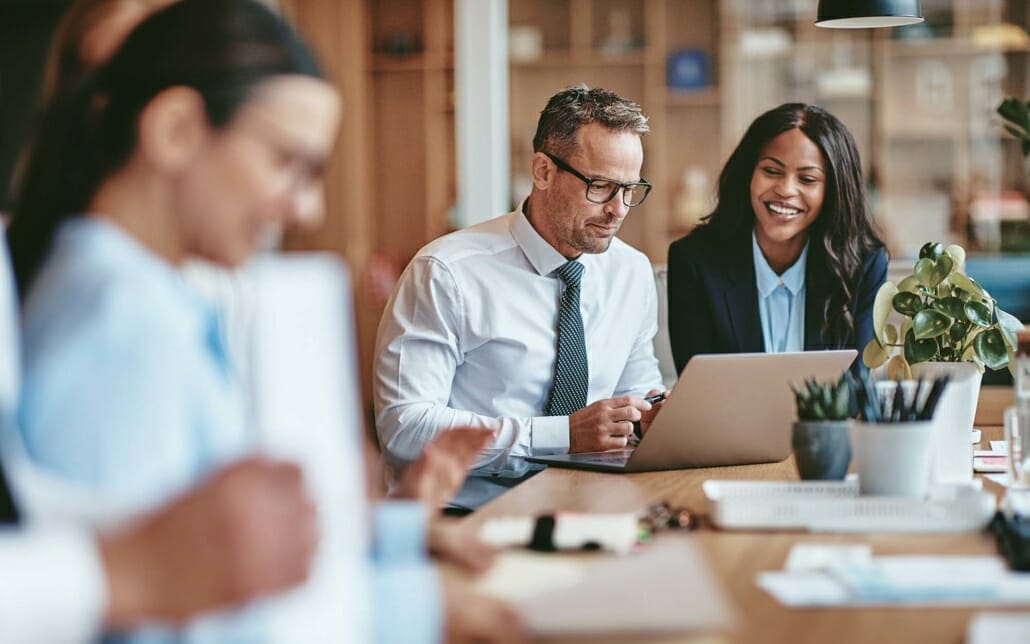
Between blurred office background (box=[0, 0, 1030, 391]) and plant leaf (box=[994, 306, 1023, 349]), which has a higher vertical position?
blurred office background (box=[0, 0, 1030, 391])

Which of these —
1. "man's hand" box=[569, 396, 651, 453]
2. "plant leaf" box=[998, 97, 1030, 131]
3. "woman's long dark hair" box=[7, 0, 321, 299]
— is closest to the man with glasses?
"man's hand" box=[569, 396, 651, 453]

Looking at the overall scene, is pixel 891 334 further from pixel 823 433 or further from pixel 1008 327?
pixel 823 433

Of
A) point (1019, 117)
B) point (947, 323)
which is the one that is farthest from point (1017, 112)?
point (947, 323)

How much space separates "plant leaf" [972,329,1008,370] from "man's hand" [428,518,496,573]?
984 mm

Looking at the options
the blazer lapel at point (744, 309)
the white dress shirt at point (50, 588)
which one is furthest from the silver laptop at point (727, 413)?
the white dress shirt at point (50, 588)

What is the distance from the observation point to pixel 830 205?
9.30ft

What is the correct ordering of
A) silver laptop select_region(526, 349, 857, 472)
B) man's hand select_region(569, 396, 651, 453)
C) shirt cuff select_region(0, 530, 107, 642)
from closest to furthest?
1. shirt cuff select_region(0, 530, 107, 642)
2. silver laptop select_region(526, 349, 857, 472)
3. man's hand select_region(569, 396, 651, 453)

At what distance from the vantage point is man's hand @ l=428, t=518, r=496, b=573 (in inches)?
48.5

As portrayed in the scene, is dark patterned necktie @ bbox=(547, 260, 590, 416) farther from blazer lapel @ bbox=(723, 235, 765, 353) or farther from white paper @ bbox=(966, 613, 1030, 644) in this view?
white paper @ bbox=(966, 613, 1030, 644)

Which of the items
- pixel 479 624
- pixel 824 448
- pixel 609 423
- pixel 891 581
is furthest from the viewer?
pixel 609 423

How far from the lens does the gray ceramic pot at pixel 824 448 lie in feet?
5.31

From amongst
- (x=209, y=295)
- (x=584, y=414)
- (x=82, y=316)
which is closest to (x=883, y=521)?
(x=584, y=414)

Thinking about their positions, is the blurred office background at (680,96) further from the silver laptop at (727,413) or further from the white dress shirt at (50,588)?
the white dress shirt at (50,588)

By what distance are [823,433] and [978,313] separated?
448 mm
